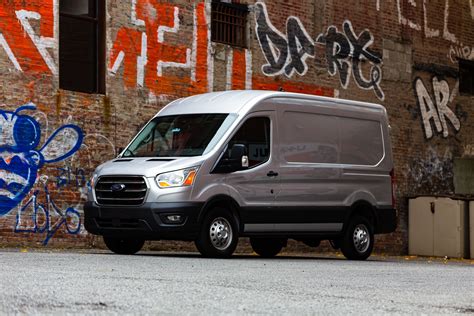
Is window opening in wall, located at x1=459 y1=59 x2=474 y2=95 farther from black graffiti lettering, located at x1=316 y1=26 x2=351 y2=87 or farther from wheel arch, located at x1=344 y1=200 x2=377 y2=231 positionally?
wheel arch, located at x1=344 y1=200 x2=377 y2=231

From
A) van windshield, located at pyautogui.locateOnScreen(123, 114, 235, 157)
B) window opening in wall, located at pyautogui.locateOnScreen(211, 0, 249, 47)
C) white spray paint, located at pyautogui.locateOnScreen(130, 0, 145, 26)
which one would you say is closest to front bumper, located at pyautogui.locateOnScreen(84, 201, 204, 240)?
van windshield, located at pyautogui.locateOnScreen(123, 114, 235, 157)

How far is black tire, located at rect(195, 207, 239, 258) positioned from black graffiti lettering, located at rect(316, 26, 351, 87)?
373 inches

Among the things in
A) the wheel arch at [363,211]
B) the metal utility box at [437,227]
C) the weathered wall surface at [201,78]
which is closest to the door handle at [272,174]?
the wheel arch at [363,211]

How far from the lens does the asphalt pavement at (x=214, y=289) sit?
25.0 ft

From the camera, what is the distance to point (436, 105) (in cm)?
2683

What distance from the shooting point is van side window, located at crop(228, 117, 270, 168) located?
50.2 feet

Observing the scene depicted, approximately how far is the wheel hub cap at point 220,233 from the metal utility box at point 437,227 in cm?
964

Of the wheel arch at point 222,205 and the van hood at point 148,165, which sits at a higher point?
the van hood at point 148,165

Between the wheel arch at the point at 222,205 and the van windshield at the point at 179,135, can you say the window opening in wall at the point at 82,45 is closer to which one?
the van windshield at the point at 179,135

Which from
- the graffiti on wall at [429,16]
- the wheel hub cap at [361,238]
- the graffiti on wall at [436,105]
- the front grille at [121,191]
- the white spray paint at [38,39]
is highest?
the graffiti on wall at [429,16]

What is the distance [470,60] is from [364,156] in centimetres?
1144

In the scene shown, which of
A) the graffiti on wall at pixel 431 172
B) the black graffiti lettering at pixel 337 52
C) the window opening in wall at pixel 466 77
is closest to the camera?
the black graffiti lettering at pixel 337 52

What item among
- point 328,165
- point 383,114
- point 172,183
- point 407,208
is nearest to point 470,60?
point 407,208

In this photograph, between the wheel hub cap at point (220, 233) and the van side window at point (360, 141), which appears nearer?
the wheel hub cap at point (220, 233)
